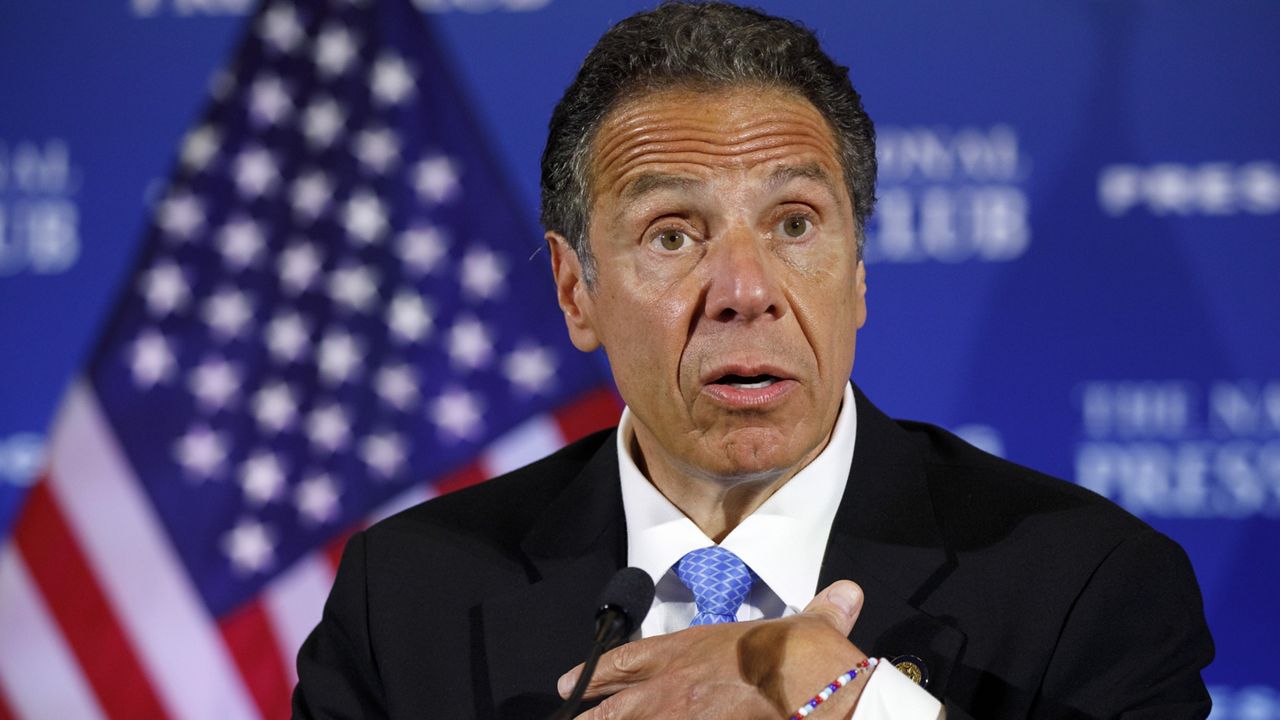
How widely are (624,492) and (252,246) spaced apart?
1.66 meters

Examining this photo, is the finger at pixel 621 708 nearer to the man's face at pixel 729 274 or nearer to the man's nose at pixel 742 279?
the man's face at pixel 729 274

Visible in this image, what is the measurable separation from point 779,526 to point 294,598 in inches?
70.6

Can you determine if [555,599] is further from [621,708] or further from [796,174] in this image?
[796,174]

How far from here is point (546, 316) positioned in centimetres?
321

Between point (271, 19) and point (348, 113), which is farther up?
point (271, 19)

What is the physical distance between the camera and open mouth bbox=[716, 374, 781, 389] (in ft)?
5.60

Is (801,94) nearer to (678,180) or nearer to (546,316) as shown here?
(678,180)

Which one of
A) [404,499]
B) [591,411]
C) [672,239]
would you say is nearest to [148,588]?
[404,499]

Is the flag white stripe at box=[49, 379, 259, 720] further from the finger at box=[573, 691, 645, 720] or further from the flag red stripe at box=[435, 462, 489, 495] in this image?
the finger at box=[573, 691, 645, 720]

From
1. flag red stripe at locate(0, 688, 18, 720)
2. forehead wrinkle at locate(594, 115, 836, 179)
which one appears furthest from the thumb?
flag red stripe at locate(0, 688, 18, 720)

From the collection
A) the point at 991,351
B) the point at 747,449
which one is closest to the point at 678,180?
the point at 747,449

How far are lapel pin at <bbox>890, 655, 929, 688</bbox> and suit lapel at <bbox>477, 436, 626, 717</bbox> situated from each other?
0.43 meters

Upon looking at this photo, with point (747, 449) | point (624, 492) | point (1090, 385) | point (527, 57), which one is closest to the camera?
point (747, 449)

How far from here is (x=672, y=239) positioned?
1.79 m
